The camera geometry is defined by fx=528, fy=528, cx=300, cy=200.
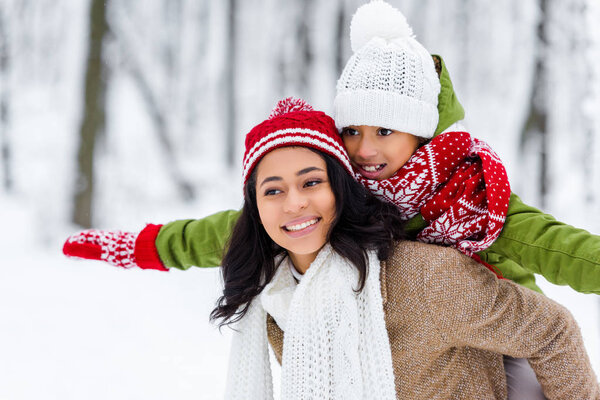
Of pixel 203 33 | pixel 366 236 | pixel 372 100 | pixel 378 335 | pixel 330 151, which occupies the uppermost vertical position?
pixel 203 33

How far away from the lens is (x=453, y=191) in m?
1.37

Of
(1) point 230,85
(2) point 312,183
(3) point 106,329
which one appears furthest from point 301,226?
(1) point 230,85

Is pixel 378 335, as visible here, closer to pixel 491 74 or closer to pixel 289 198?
pixel 289 198

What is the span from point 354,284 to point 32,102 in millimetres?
3689

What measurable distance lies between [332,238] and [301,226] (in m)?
0.09

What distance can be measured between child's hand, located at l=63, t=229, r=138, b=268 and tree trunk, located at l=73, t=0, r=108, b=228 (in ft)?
7.28

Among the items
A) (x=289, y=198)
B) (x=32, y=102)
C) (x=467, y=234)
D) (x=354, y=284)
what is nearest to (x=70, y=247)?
(x=289, y=198)

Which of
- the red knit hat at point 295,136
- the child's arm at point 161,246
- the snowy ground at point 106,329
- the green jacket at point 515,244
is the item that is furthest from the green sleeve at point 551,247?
the snowy ground at point 106,329

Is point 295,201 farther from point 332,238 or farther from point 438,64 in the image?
point 438,64

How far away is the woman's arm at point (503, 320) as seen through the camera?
1198mm

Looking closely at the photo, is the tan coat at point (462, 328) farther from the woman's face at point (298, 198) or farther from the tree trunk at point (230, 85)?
the tree trunk at point (230, 85)

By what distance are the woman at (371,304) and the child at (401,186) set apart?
0.31 feet

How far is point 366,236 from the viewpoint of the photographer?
1.31m

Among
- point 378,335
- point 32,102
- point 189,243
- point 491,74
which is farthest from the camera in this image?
point 491,74
